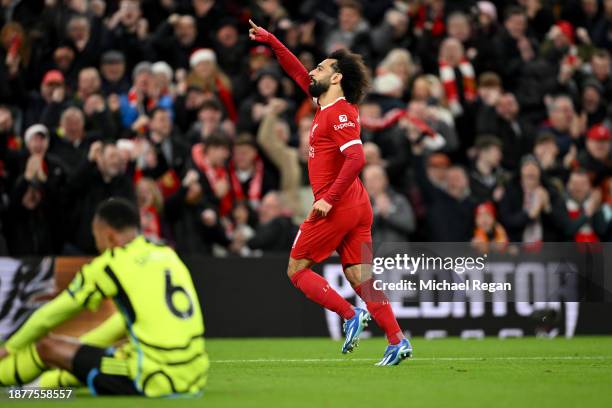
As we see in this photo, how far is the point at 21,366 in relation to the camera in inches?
339

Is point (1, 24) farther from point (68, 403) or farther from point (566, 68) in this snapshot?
point (68, 403)

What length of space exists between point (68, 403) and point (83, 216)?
772cm

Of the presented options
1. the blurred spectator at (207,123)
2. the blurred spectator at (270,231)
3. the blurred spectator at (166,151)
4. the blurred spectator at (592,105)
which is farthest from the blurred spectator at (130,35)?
the blurred spectator at (592,105)

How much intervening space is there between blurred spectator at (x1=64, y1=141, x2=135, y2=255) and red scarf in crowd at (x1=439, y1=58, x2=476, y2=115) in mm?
5430

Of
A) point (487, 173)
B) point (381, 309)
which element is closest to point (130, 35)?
point (487, 173)

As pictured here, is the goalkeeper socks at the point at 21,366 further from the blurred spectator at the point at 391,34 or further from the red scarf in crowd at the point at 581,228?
the blurred spectator at the point at 391,34

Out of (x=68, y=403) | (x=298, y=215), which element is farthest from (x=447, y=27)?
(x=68, y=403)

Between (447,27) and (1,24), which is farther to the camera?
(447,27)

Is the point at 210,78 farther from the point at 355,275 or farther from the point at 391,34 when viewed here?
the point at 355,275

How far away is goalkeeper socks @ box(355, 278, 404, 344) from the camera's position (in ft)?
37.4

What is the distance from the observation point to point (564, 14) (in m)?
22.4

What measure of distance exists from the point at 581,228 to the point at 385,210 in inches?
117

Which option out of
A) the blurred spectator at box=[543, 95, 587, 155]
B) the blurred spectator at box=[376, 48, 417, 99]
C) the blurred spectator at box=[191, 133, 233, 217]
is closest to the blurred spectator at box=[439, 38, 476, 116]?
the blurred spectator at box=[376, 48, 417, 99]

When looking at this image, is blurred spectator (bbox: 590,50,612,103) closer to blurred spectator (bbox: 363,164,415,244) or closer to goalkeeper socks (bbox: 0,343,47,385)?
blurred spectator (bbox: 363,164,415,244)
